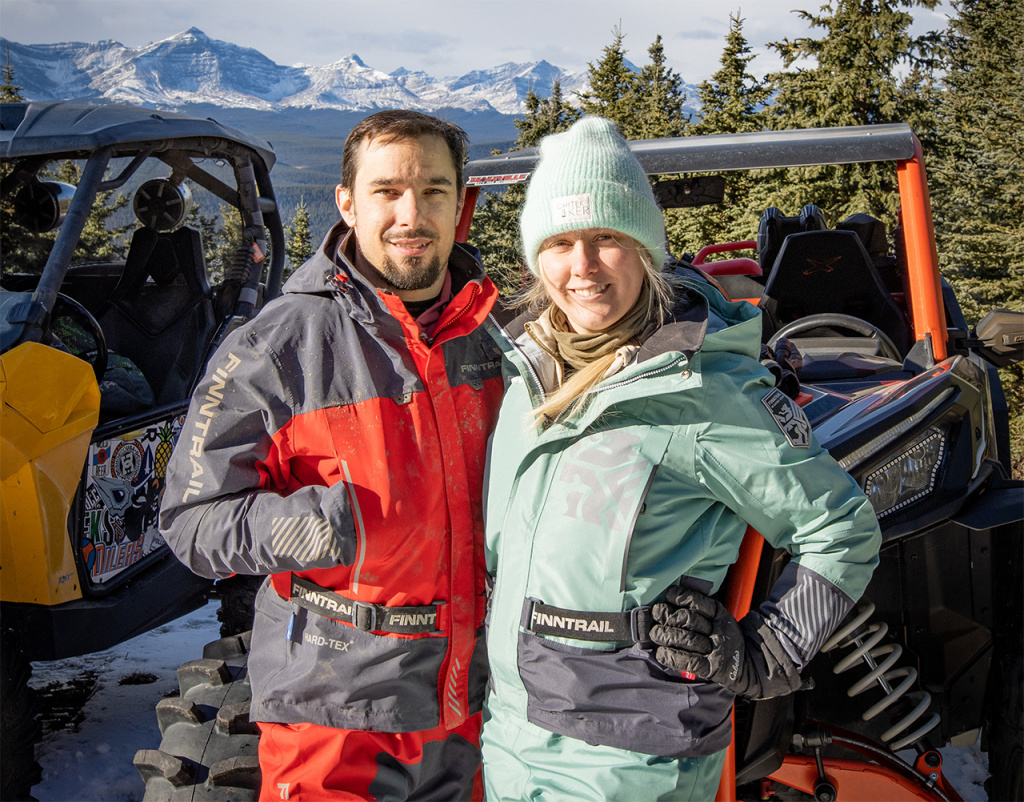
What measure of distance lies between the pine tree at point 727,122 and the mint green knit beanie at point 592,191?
752 inches

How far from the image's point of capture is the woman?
4.95 ft

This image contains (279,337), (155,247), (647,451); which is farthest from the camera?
(155,247)

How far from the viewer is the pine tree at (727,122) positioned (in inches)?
864

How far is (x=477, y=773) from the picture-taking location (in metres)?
2.11

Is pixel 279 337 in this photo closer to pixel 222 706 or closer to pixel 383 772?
pixel 383 772

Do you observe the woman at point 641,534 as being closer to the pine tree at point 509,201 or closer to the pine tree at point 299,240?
the pine tree at point 509,201

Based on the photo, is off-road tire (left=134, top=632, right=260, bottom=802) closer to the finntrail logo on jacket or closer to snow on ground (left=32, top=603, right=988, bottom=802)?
the finntrail logo on jacket

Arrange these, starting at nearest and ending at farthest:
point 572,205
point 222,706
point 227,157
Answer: point 572,205 → point 222,706 → point 227,157

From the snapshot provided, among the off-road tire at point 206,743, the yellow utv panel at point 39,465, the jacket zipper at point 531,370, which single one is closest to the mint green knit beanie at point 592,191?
the jacket zipper at point 531,370

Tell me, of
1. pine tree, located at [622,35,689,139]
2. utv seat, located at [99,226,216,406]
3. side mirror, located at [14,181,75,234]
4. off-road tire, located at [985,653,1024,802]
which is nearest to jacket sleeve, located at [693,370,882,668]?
off-road tire, located at [985,653,1024,802]

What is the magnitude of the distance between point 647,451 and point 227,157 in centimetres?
397

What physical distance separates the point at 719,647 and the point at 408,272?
1.10m

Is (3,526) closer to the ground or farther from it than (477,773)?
farther from it

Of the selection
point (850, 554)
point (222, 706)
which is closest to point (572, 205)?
point (850, 554)
